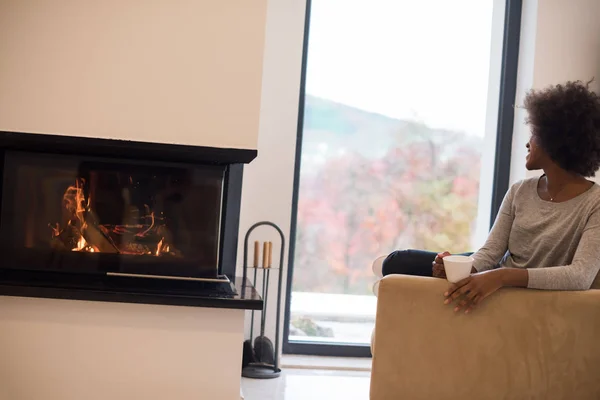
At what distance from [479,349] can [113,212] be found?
147cm

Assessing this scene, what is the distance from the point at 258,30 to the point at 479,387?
1.51m

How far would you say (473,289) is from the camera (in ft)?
7.34

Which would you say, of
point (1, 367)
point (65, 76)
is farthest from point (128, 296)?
point (65, 76)

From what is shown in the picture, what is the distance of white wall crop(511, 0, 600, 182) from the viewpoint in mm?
4066

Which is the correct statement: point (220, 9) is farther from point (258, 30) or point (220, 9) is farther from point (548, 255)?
point (548, 255)

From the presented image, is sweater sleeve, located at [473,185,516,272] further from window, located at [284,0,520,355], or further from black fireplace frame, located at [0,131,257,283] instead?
window, located at [284,0,520,355]

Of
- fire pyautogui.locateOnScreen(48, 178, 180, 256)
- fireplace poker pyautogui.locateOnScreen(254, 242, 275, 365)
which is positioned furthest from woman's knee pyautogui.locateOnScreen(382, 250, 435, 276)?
fireplace poker pyautogui.locateOnScreen(254, 242, 275, 365)

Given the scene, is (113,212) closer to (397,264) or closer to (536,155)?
(397,264)

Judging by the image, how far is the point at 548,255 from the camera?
8.38 feet

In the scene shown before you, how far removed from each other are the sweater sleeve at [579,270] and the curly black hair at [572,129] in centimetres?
25

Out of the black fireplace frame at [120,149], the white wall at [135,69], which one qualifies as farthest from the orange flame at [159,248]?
the white wall at [135,69]

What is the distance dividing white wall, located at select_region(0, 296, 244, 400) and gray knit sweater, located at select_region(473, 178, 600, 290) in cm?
99

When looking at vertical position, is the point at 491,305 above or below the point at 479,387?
above

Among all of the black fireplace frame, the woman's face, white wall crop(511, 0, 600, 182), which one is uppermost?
white wall crop(511, 0, 600, 182)
